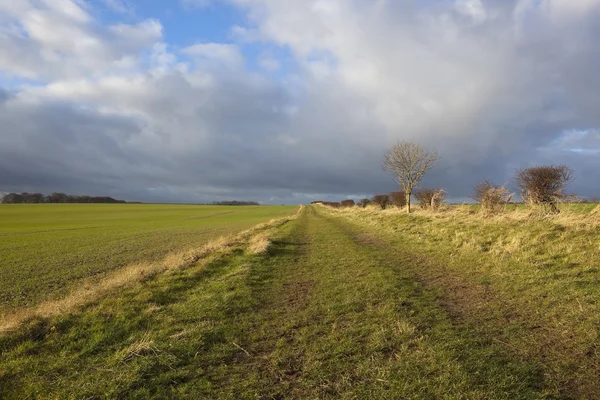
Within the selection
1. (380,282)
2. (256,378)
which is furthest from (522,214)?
(256,378)

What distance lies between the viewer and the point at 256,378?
4840 mm

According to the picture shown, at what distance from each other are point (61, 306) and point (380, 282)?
827 cm

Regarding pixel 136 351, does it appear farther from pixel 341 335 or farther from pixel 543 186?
pixel 543 186

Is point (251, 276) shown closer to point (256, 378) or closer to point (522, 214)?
point (256, 378)

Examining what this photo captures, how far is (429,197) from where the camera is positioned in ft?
138

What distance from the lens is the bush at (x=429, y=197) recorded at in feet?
118

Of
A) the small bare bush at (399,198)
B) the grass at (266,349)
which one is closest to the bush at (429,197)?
the small bare bush at (399,198)

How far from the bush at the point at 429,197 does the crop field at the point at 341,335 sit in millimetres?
24634

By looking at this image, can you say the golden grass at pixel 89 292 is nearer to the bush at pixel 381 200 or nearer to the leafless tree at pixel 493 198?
the leafless tree at pixel 493 198

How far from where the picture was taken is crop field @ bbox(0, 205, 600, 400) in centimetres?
453

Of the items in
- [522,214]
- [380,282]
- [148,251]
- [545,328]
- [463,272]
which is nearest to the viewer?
[545,328]

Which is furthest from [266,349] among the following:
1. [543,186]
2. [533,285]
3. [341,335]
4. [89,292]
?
[543,186]

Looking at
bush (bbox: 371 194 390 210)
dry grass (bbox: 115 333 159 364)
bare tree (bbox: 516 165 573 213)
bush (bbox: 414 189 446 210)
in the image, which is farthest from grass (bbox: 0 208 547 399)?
bush (bbox: 371 194 390 210)

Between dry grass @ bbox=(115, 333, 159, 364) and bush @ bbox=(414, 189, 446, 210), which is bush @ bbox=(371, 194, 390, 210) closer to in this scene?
bush @ bbox=(414, 189, 446, 210)
